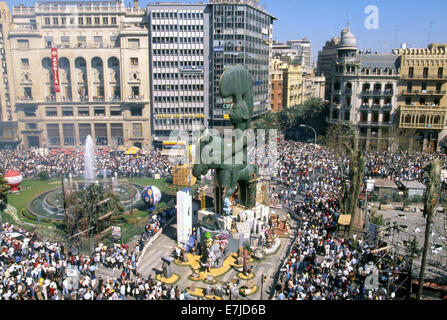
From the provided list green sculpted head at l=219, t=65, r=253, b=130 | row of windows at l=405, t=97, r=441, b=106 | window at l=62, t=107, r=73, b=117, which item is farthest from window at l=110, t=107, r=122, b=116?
green sculpted head at l=219, t=65, r=253, b=130

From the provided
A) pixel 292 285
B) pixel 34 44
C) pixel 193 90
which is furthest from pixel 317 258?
pixel 34 44

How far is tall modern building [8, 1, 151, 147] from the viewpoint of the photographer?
73.6m

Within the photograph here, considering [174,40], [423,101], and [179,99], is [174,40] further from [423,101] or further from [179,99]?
[423,101]

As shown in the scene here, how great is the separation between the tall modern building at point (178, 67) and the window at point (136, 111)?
2692 millimetres

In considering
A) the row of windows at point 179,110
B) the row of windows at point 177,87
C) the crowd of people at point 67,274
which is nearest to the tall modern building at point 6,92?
the row of windows at point 179,110

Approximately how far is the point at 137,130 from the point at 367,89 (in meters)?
43.5

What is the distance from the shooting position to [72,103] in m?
75.6

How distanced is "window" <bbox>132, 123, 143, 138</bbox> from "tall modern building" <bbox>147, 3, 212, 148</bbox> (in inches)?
98.9

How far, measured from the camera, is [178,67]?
7588 centimetres

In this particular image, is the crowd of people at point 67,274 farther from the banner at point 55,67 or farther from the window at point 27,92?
the window at point 27,92

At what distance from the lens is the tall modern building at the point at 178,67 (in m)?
74.1

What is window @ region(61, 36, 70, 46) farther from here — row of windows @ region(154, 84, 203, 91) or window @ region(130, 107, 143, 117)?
row of windows @ region(154, 84, 203, 91)

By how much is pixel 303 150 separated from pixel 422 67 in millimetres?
25448
